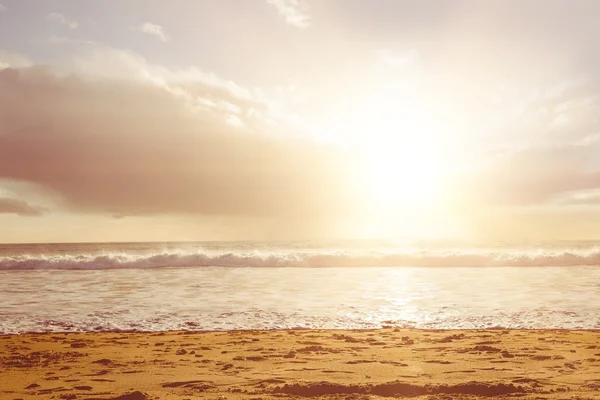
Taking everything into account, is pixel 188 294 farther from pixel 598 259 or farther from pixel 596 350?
pixel 598 259

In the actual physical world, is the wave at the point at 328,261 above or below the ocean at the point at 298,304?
above

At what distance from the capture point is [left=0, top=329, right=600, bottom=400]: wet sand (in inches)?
Result: 259

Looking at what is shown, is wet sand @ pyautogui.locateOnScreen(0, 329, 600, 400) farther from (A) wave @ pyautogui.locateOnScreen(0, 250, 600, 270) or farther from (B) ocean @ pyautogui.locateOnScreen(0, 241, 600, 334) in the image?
(A) wave @ pyautogui.locateOnScreen(0, 250, 600, 270)

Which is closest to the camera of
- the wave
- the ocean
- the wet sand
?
the wet sand

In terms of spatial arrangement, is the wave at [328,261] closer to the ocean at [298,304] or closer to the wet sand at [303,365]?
the ocean at [298,304]

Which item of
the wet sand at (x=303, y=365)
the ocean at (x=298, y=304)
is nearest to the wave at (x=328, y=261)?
the ocean at (x=298, y=304)

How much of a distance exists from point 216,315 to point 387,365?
687cm

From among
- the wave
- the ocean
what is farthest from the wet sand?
the wave

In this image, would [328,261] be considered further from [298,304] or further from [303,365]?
[303,365]

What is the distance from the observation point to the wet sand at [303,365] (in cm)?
658

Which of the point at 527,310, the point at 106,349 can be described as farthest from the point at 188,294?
the point at 527,310

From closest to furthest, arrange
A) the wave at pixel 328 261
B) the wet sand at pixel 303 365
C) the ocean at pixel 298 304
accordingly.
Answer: the wet sand at pixel 303 365
the ocean at pixel 298 304
the wave at pixel 328 261

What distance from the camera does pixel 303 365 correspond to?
26.3 feet

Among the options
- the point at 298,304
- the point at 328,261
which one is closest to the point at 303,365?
the point at 298,304
